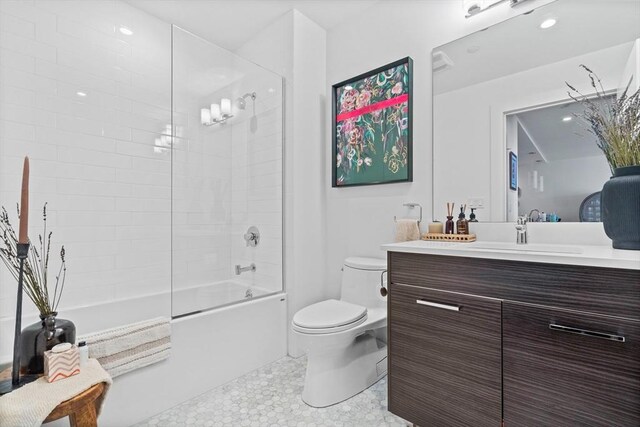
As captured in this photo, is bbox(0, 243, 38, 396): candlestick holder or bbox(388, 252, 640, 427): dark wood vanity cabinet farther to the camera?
bbox(0, 243, 38, 396): candlestick holder

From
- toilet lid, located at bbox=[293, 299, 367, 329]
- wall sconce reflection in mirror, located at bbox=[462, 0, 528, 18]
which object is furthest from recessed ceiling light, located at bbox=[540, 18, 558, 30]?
toilet lid, located at bbox=[293, 299, 367, 329]

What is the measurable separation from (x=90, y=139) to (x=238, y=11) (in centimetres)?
144

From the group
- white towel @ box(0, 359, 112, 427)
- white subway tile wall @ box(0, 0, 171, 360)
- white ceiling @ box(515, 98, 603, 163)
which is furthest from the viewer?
white subway tile wall @ box(0, 0, 171, 360)

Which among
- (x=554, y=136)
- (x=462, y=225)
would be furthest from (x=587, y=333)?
(x=554, y=136)

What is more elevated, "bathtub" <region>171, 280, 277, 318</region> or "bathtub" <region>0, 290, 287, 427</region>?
"bathtub" <region>171, 280, 277, 318</region>

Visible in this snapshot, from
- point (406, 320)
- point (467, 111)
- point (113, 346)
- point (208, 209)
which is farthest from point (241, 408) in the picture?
point (467, 111)

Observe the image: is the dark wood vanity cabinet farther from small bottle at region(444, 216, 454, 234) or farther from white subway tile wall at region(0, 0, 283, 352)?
white subway tile wall at region(0, 0, 283, 352)

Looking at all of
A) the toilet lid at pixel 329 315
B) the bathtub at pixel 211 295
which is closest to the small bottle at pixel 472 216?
the toilet lid at pixel 329 315

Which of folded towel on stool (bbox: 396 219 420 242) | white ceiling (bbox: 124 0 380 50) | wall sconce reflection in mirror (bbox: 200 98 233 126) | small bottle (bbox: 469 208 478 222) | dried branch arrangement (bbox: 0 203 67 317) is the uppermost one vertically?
white ceiling (bbox: 124 0 380 50)

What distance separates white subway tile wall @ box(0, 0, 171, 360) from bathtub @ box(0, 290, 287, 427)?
63mm

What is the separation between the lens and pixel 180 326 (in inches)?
67.6

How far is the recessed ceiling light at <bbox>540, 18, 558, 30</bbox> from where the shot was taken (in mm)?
1577

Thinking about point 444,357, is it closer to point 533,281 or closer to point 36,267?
point 533,281

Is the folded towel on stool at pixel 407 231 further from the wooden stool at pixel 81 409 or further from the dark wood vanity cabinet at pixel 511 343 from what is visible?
the wooden stool at pixel 81 409
